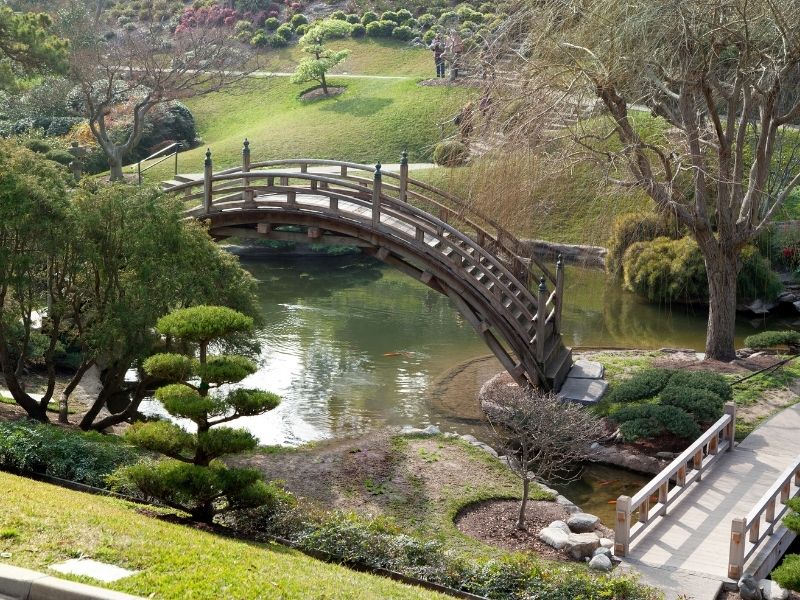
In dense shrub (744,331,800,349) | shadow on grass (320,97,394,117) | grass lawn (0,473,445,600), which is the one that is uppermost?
shadow on grass (320,97,394,117)

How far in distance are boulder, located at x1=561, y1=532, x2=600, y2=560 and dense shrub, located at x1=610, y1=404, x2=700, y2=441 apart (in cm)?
535

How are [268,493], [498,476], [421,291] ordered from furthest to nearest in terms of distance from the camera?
[421,291] < [498,476] < [268,493]

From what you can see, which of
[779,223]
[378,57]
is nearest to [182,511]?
[779,223]

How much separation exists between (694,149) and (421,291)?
1478cm

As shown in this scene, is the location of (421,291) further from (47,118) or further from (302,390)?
(47,118)

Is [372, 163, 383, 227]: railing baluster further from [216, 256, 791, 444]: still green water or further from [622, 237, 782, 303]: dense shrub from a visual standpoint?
[622, 237, 782, 303]: dense shrub

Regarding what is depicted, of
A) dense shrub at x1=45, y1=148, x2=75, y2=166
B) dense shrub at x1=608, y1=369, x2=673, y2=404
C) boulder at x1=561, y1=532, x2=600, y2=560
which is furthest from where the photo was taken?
dense shrub at x1=45, y1=148, x2=75, y2=166

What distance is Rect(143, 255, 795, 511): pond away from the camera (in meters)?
20.3

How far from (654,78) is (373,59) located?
40169 mm

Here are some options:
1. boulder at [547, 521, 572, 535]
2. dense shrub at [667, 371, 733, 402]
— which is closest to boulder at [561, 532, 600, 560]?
boulder at [547, 521, 572, 535]

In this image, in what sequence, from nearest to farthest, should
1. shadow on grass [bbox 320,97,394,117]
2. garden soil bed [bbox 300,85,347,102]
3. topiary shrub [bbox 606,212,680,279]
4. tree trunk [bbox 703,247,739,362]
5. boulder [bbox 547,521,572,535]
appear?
boulder [bbox 547,521,572,535]
tree trunk [bbox 703,247,739,362]
topiary shrub [bbox 606,212,680,279]
shadow on grass [bbox 320,97,394,117]
garden soil bed [bbox 300,85,347,102]

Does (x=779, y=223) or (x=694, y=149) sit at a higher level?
(x=694, y=149)

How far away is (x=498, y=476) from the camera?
15688 millimetres

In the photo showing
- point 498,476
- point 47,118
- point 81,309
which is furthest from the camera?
point 47,118
